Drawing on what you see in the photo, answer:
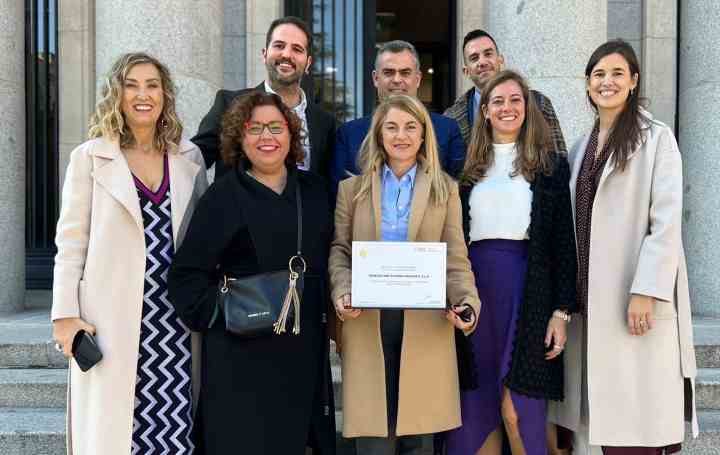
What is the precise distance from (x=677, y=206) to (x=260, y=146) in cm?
208

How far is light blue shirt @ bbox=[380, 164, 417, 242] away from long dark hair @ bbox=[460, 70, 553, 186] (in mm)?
352

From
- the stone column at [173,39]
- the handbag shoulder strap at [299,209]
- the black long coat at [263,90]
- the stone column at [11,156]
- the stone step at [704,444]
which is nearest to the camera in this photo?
the handbag shoulder strap at [299,209]

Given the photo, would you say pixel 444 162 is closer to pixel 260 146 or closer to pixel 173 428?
pixel 260 146

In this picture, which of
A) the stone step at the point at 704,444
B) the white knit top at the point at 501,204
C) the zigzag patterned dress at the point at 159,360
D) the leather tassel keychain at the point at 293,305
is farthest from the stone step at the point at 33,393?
the stone step at the point at 704,444

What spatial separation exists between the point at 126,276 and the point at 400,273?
1284mm

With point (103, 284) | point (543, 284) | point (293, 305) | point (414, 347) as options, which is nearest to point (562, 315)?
point (543, 284)

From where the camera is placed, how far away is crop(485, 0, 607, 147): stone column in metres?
5.87

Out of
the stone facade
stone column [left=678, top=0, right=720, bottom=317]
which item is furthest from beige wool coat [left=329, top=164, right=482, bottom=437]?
stone column [left=678, top=0, right=720, bottom=317]

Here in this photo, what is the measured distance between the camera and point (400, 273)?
305cm

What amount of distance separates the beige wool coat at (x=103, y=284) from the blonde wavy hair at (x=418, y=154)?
115cm

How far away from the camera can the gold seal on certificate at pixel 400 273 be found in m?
3.05

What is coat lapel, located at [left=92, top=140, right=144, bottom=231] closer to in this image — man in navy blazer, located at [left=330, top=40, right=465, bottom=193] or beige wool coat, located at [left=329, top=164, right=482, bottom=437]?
beige wool coat, located at [left=329, top=164, right=482, bottom=437]

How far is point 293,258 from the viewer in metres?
3.14

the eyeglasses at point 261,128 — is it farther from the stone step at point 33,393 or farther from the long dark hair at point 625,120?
the stone step at point 33,393
